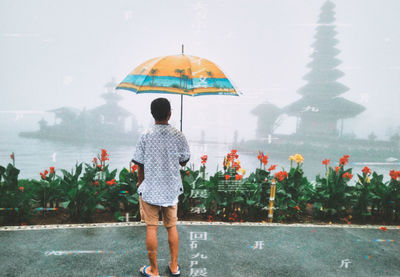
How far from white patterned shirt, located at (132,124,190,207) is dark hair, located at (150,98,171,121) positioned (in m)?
0.09

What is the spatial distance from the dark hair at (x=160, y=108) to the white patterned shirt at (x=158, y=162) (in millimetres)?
94

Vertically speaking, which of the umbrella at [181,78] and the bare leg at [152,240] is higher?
the umbrella at [181,78]

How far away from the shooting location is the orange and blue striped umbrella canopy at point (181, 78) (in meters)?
3.40

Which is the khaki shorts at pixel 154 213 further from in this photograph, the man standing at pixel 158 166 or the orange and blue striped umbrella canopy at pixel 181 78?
the orange and blue striped umbrella canopy at pixel 181 78

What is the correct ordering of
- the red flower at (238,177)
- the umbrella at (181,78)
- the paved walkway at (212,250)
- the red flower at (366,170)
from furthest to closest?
the red flower at (366,170) < the red flower at (238,177) < the umbrella at (181,78) < the paved walkway at (212,250)

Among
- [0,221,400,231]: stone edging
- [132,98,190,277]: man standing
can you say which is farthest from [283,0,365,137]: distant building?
[132,98,190,277]: man standing

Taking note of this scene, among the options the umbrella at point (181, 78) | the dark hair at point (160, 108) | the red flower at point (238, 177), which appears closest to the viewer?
the dark hair at point (160, 108)

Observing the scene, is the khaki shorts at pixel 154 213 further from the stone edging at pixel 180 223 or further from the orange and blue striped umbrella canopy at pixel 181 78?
the stone edging at pixel 180 223

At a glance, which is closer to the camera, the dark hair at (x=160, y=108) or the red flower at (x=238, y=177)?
the dark hair at (x=160, y=108)

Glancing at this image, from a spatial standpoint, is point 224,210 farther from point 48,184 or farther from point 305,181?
point 48,184

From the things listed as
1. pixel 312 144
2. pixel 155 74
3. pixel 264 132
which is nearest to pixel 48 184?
pixel 155 74

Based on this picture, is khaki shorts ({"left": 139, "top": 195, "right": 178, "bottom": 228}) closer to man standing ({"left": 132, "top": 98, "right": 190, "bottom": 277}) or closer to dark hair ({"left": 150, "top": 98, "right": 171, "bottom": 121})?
man standing ({"left": 132, "top": 98, "right": 190, "bottom": 277})

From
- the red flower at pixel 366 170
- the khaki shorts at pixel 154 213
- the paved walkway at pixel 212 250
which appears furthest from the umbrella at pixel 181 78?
the red flower at pixel 366 170

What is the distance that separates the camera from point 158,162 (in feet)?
8.23
